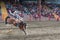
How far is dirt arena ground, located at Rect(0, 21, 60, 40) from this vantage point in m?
13.2

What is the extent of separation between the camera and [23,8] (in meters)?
20.8

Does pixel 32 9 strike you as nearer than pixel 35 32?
No

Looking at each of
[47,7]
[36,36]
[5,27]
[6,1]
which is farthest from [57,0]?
[36,36]

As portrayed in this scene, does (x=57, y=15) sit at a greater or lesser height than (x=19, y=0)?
lesser

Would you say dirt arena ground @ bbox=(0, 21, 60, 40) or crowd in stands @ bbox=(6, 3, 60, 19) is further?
crowd in stands @ bbox=(6, 3, 60, 19)

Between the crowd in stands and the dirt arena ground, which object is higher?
the crowd in stands

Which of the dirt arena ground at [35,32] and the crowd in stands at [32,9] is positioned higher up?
the crowd in stands at [32,9]

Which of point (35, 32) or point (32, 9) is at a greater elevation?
point (32, 9)

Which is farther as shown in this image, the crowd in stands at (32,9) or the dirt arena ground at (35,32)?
the crowd in stands at (32,9)

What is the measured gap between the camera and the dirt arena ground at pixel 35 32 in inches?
520

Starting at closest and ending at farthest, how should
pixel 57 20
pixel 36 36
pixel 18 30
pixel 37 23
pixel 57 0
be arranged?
1. pixel 36 36
2. pixel 18 30
3. pixel 37 23
4. pixel 57 20
5. pixel 57 0

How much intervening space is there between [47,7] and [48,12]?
97 centimetres

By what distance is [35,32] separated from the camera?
1505cm

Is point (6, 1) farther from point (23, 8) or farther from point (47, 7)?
point (47, 7)
